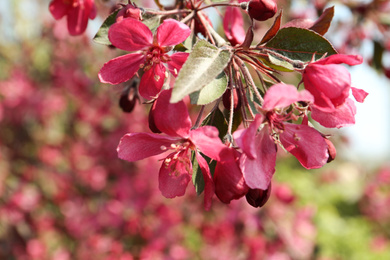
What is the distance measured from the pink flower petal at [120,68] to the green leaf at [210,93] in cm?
20

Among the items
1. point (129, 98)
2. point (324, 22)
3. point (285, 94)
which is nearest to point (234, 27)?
point (324, 22)

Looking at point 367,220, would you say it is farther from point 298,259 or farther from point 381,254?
point 298,259

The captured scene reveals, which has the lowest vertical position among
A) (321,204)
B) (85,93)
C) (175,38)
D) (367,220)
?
(321,204)

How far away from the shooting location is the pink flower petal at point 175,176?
2.86ft

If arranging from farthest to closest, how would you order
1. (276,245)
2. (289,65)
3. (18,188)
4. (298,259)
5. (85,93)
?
(85,93), (18,188), (276,245), (298,259), (289,65)

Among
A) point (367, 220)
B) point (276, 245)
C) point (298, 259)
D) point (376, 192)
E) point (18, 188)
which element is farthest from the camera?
point (367, 220)

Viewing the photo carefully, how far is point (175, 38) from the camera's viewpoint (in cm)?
78

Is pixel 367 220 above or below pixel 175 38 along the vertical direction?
below

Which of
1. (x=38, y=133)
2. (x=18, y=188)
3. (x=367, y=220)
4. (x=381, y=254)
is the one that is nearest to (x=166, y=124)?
(x=18, y=188)

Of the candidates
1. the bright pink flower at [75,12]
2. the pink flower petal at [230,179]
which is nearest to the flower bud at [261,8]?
the pink flower petal at [230,179]

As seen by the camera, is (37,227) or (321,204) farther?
(321,204)

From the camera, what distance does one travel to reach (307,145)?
790 mm

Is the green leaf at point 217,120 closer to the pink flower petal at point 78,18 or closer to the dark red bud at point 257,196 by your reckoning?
the dark red bud at point 257,196

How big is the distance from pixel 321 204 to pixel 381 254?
110 inches
